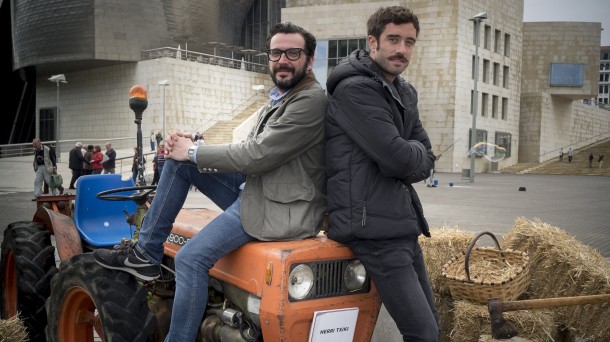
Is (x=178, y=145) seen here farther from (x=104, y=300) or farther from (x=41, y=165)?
(x=41, y=165)

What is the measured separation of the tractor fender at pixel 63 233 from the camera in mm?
4336

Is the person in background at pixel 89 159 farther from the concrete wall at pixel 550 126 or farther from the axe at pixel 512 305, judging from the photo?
the concrete wall at pixel 550 126

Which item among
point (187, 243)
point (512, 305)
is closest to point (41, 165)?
point (187, 243)

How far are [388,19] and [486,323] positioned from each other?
8.02 feet

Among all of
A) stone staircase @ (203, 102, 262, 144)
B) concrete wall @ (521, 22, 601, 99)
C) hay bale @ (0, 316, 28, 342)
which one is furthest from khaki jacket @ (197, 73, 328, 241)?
concrete wall @ (521, 22, 601, 99)

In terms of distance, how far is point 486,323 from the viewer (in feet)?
14.0

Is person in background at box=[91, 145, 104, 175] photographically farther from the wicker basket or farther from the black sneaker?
the black sneaker

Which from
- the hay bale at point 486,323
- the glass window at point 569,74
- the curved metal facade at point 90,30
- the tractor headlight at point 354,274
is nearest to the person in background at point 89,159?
the hay bale at point 486,323

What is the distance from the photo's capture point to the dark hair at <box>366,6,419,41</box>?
2.90 metres

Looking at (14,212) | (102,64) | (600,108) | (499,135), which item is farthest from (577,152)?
(14,212)

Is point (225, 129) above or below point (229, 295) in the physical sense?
above

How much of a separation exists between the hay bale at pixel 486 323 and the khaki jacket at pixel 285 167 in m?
1.90

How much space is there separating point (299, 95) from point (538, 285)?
9.94ft

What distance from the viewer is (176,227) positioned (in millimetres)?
3619
